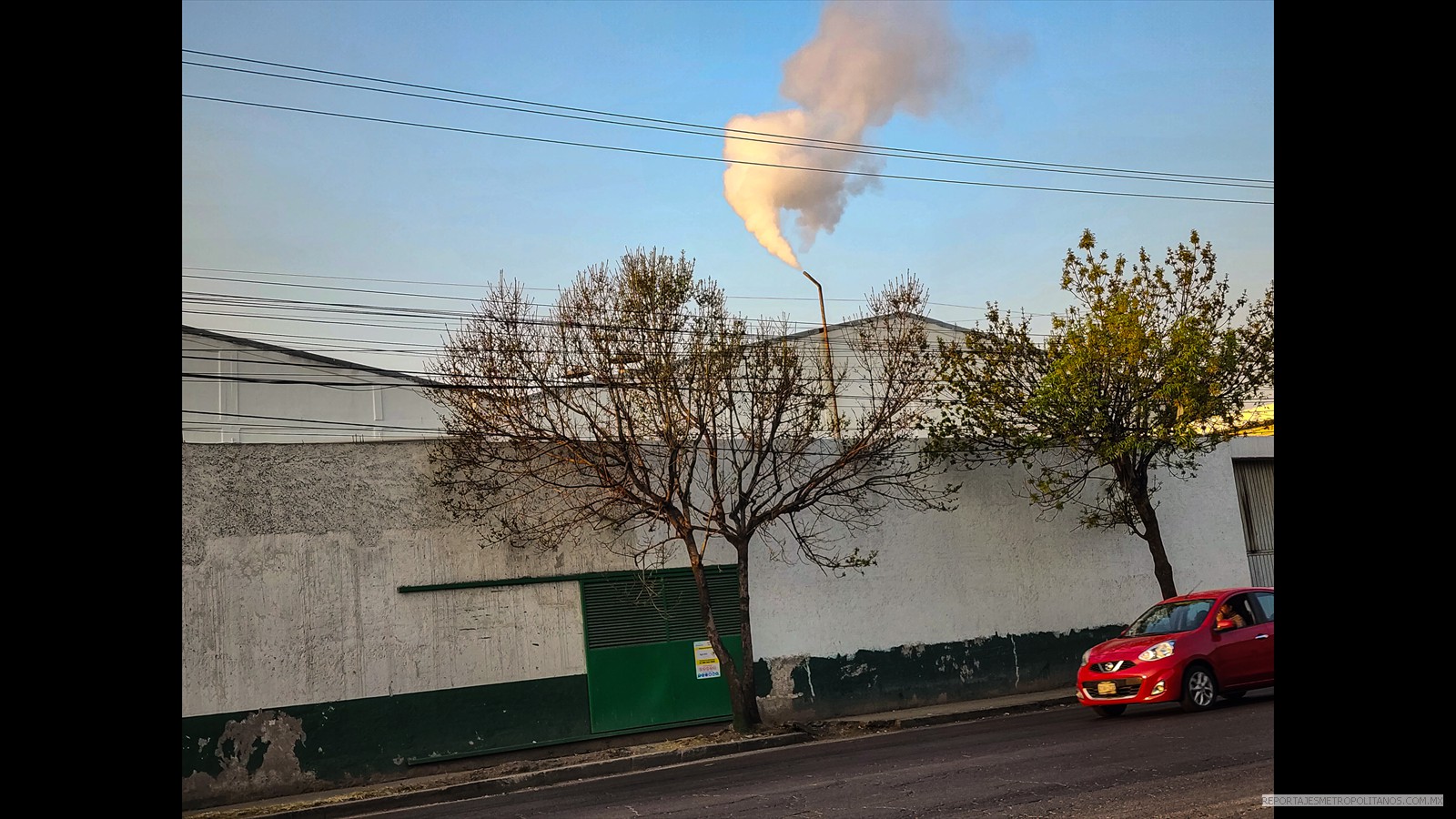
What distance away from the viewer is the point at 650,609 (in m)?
18.0

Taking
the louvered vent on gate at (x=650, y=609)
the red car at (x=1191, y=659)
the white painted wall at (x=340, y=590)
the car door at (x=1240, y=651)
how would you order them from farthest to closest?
the louvered vent on gate at (x=650, y=609)
the white painted wall at (x=340, y=590)
the car door at (x=1240, y=651)
the red car at (x=1191, y=659)

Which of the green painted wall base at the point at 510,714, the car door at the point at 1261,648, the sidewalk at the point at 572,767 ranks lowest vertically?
the sidewalk at the point at 572,767

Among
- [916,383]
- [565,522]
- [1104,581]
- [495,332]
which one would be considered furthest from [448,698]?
[1104,581]

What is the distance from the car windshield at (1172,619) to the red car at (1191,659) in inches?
0.5

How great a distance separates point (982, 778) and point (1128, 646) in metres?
5.31

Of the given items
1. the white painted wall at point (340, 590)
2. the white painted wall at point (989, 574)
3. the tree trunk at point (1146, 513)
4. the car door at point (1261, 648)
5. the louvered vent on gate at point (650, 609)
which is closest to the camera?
the car door at point (1261, 648)

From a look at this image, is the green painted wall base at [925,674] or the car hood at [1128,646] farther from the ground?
the car hood at [1128,646]

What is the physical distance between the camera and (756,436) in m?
17.8

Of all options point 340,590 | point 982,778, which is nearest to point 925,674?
point 982,778

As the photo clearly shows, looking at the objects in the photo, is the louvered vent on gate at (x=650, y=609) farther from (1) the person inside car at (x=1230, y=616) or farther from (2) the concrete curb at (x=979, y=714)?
(1) the person inside car at (x=1230, y=616)

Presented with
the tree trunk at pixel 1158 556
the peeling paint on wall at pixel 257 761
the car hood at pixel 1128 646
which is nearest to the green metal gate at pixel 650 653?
the peeling paint on wall at pixel 257 761

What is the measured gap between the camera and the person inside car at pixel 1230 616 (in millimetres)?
14867
